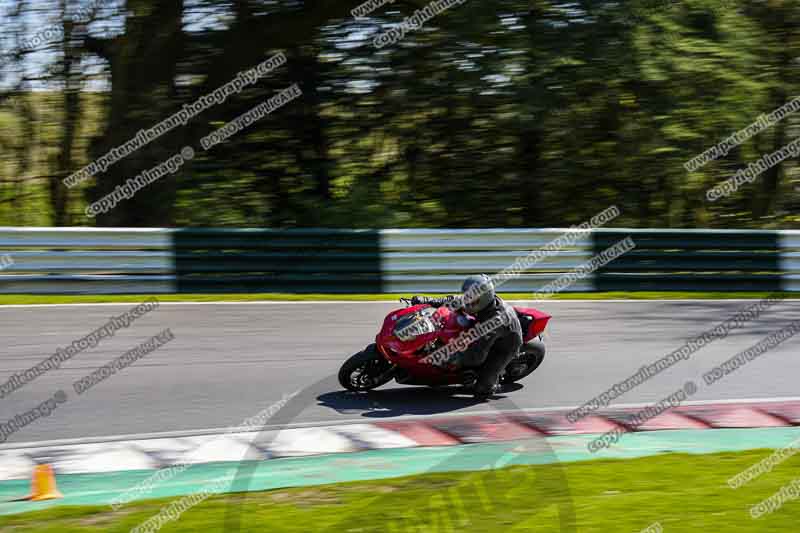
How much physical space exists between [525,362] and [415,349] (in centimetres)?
147

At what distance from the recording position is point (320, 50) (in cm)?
1866

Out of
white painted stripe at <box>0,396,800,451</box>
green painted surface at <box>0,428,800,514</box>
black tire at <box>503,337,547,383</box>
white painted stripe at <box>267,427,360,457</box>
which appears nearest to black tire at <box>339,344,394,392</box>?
white painted stripe at <box>0,396,800,451</box>

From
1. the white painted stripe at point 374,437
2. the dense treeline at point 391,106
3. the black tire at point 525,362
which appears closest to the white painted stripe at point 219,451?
the white painted stripe at point 374,437

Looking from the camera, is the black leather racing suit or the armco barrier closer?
the black leather racing suit

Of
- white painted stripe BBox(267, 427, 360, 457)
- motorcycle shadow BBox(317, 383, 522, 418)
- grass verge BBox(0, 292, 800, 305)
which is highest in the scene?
white painted stripe BBox(267, 427, 360, 457)

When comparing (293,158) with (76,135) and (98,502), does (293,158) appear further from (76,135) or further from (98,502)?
(98,502)

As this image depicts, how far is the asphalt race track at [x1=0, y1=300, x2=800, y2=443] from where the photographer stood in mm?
8477

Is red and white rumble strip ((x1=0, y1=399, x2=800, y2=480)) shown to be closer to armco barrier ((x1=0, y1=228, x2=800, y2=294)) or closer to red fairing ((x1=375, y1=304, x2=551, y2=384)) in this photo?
red fairing ((x1=375, y1=304, x2=551, y2=384))

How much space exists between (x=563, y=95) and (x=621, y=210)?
306 centimetres

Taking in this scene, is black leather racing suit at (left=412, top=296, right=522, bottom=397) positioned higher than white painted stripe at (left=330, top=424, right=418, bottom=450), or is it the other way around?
black leather racing suit at (left=412, top=296, right=522, bottom=397)

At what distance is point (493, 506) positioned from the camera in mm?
6172

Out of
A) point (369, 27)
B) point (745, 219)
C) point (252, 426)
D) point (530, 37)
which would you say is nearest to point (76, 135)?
point (369, 27)

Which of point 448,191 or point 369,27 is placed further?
point 448,191

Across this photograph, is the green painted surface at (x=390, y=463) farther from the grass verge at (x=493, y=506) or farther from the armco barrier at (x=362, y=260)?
the armco barrier at (x=362, y=260)
